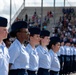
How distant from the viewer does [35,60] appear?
8031mm

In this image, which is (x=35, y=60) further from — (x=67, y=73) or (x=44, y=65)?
(x=67, y=73)

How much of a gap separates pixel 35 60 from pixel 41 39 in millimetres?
1146

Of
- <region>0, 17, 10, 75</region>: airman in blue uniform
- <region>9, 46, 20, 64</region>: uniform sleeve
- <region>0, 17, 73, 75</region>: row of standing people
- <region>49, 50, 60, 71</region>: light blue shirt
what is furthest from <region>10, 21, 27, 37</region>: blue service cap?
<region>49, 50, 60, 71</region>: light blue shirt

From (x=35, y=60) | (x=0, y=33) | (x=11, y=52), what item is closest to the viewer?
(x=0, y=33)

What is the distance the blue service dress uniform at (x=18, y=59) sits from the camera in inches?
282

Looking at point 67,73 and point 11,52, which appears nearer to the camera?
point 11,52

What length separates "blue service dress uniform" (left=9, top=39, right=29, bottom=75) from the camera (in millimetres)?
7160

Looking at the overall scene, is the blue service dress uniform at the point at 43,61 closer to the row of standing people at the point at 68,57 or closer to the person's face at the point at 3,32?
the person's face at the point at 3,32

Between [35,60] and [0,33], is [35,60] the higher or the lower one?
the lower one

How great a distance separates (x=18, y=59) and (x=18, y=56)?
2.1 inches

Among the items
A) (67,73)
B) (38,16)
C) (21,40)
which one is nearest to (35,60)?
(21,40)

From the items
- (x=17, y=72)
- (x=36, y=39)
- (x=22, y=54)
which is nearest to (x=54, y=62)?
(x=36, y=39)

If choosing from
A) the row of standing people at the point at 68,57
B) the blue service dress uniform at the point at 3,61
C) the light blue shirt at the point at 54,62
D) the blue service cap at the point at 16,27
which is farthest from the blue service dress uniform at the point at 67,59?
the blue service dress uniform at the point at 3,61

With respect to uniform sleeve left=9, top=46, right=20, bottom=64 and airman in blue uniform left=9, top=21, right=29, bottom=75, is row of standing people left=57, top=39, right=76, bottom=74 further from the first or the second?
uniform sleeve left=9, top=46, right=20, bottom=64
